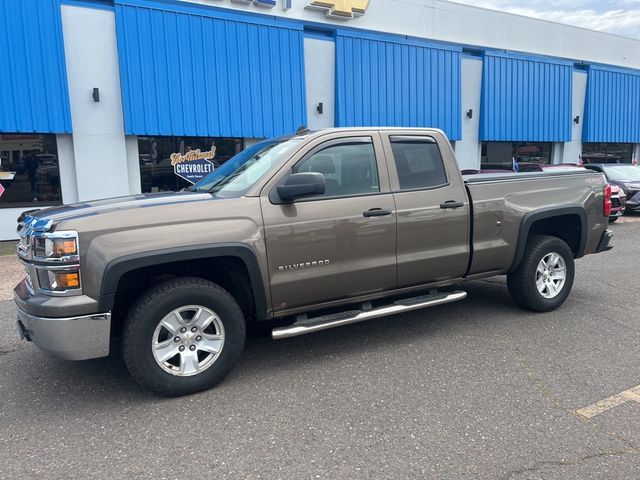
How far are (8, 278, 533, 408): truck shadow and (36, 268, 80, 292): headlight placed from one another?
90 cm

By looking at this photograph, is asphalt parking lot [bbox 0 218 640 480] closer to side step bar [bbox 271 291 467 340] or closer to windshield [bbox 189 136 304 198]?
side step bar [bbox 271 291 467 340]

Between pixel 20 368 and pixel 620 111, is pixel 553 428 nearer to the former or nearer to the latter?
pixel 20 368

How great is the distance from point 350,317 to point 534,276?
2.29 m

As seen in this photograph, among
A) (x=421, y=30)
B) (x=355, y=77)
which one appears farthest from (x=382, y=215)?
(x=421, y=30)

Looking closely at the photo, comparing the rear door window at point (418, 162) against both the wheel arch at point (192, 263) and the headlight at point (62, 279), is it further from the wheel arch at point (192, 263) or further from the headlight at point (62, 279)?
the headlight at point (62, 279)

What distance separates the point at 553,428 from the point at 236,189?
9.21ft

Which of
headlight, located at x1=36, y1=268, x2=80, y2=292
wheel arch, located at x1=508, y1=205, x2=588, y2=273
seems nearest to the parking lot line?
wheel arch, located at x1=508, y1=205, x2=588, y2=273

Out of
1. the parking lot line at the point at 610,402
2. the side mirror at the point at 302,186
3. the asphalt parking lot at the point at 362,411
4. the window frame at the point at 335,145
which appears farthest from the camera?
the window frame at the point at 335,145

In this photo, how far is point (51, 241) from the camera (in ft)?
10.4

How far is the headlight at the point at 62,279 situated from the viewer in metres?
3.17

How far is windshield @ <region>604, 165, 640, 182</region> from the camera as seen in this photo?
14.4 metres

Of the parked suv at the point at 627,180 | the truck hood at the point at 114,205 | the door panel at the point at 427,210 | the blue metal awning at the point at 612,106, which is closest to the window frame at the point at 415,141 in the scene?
the door panel at the point at 427,210

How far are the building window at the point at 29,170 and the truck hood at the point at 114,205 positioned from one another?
8.49 m

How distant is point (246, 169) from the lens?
422 centimetres
